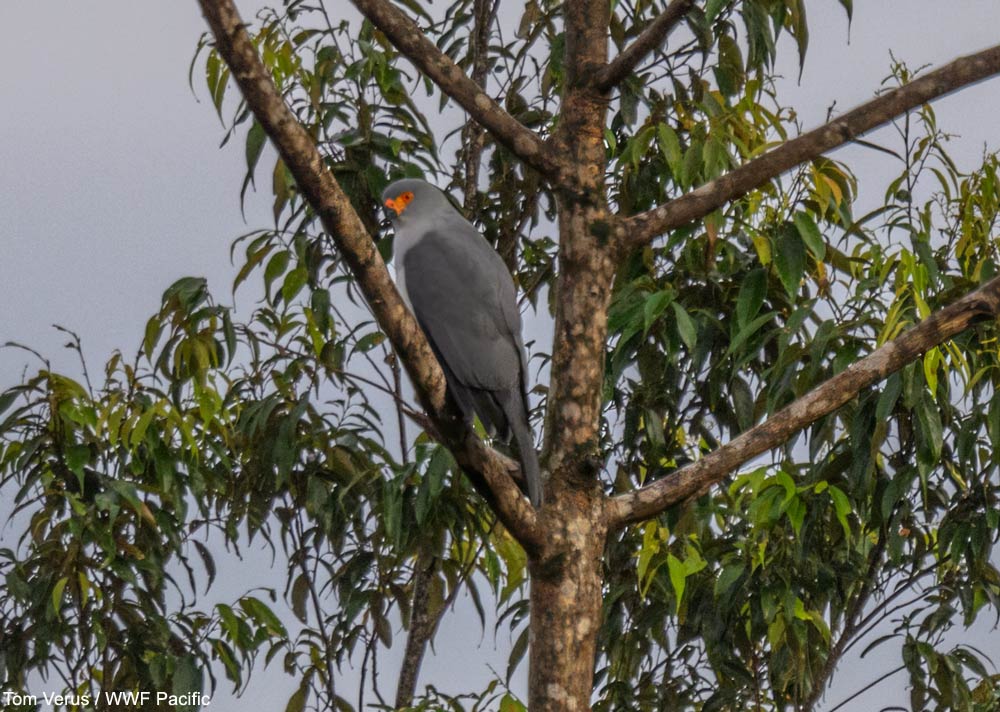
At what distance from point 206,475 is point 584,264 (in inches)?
55.2

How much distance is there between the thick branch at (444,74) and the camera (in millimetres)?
2789

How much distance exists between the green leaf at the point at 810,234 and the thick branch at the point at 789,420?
364 mm

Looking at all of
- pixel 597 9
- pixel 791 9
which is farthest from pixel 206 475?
pixel 791 9

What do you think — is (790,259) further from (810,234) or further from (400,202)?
(400,202)

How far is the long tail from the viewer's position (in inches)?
104

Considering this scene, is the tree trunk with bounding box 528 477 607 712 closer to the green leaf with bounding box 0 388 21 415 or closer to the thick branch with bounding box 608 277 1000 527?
the thick branch with bounding box 608 277 1000 527

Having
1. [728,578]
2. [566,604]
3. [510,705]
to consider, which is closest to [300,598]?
[510,705]

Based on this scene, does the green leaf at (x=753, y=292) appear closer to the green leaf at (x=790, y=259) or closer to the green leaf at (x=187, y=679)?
the green leaf at (x=790, y=259)

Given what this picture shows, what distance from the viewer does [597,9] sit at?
3.02 m

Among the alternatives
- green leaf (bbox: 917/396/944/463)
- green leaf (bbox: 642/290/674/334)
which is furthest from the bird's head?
green leaf (bbox: 917/396/944/463)

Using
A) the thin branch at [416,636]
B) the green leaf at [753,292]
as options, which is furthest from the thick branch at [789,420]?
the thin branch at [416,636]

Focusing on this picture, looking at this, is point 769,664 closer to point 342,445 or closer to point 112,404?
point 342,445

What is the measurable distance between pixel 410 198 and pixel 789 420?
1.19 metres

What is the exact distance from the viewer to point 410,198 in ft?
11.3
